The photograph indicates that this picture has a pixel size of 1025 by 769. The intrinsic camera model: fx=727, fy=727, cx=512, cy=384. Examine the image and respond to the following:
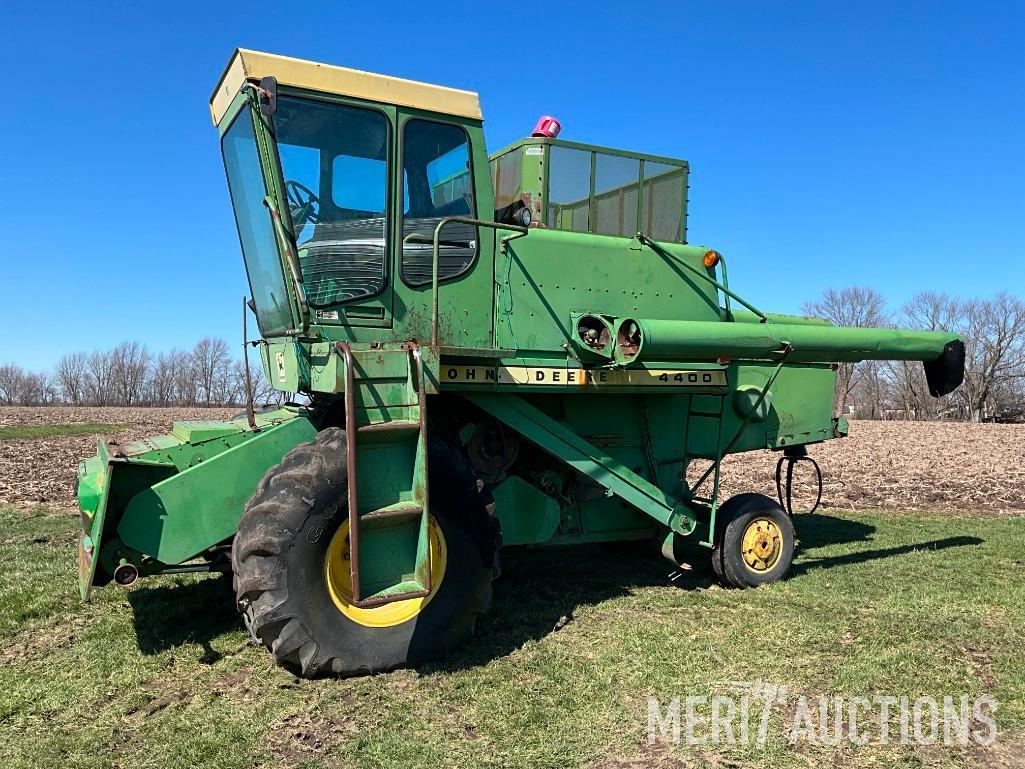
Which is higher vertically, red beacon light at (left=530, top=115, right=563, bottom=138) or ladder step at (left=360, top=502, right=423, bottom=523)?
red beacon light at (left=530, top=115, right=563, bottom=138)

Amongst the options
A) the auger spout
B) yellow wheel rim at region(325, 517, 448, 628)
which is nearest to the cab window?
the auger spout

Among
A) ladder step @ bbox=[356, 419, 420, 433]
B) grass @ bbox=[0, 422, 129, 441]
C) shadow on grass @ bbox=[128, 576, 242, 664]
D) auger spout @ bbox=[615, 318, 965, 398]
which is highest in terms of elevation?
auger spout @ bbox=[615, 318, 965, 398]

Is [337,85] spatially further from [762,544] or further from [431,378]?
[762,544]

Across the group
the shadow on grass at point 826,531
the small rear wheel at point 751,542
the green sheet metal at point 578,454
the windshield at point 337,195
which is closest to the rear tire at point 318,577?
the green sheet metal at point 578,454

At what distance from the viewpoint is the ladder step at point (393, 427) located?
428 cm

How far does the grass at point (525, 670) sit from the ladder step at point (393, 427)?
1.52 metres

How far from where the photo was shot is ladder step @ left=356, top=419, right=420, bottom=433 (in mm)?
4281

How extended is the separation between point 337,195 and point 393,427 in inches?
69.4

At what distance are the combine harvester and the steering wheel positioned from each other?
0.05ft

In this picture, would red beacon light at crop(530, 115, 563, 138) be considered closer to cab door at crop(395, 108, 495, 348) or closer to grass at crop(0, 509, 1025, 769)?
cab door at crop(395, 108, 495, 348)

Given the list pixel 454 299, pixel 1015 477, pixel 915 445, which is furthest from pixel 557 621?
pixel 915 445

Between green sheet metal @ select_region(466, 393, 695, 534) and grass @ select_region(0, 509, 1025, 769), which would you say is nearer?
grass @ select_region(0, 509, 1025, 769)

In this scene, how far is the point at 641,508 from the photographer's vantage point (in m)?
5.97

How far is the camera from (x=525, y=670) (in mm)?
4582
